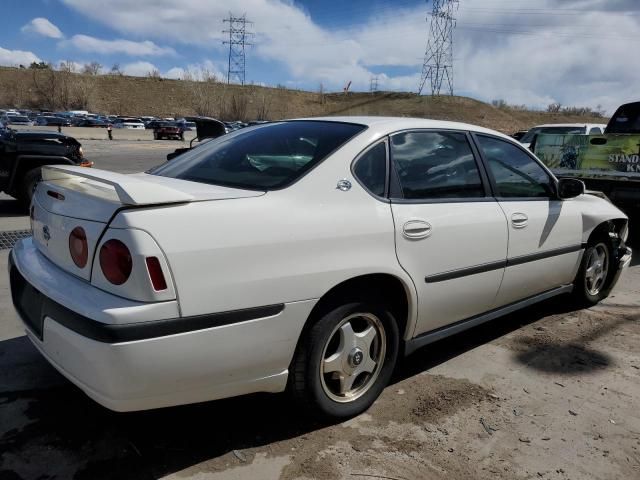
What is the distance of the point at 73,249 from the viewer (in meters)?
2.44

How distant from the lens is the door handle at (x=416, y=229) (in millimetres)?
2929

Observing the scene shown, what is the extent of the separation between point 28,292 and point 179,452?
1.10m

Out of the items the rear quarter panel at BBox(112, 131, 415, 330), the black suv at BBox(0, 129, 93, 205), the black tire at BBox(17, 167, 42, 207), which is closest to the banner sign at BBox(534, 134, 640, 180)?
the rear quarter panel at BBox(112, 131, 415, 330)

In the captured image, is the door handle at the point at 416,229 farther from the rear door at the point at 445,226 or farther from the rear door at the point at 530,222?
the rear door at the point at 530,222

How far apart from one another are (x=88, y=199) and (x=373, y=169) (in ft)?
4.72

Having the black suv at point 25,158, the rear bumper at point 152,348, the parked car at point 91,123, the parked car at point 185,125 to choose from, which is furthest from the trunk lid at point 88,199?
the parked car at point 91,123

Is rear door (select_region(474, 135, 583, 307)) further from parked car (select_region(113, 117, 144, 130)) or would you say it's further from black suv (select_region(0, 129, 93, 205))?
parked car (select_region(113, 117, 144, 130))

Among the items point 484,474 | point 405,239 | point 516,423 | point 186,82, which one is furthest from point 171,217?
point 186,82

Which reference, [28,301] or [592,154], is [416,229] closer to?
[28,301]

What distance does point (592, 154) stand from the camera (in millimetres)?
7469

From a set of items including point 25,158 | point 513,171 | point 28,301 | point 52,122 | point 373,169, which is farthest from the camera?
point 52,122

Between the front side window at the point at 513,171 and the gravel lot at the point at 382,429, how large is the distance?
1.19m

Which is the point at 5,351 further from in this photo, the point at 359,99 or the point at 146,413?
the point at 359,99

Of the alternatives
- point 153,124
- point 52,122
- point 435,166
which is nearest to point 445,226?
point 435,166
